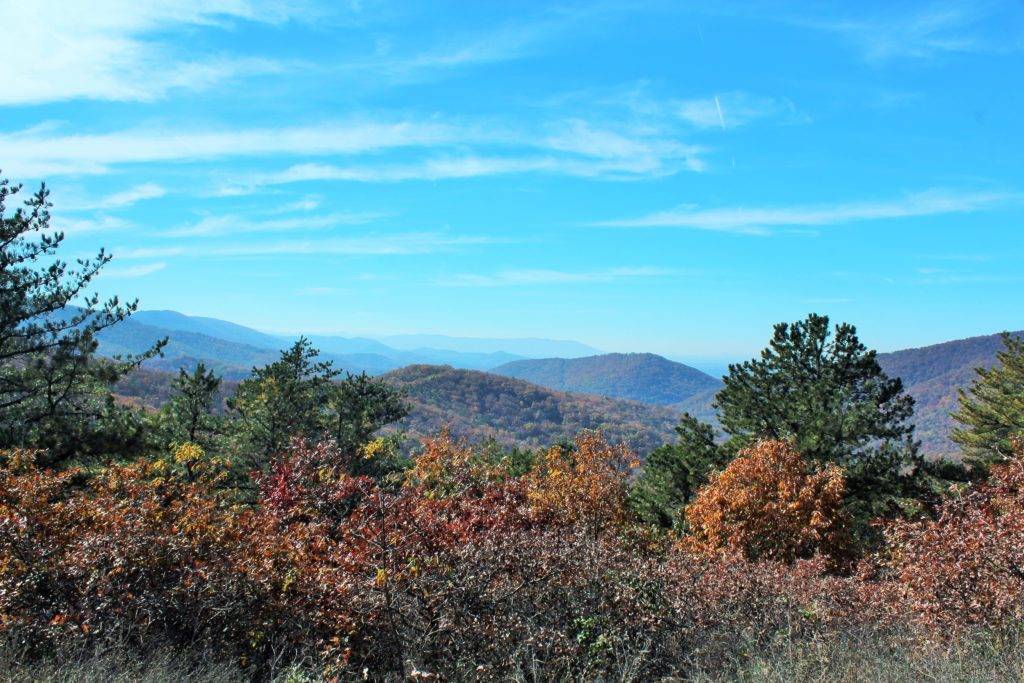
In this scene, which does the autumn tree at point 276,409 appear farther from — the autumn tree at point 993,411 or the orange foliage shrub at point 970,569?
the autumn tree at point 993,411

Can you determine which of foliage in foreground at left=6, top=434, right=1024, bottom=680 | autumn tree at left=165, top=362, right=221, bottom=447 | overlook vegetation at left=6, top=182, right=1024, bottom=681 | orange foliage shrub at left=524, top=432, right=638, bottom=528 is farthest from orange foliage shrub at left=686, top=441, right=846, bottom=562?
autumn tree at left=165, top=362, right=221, bottom=447

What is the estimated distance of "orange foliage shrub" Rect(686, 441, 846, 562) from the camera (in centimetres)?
1781

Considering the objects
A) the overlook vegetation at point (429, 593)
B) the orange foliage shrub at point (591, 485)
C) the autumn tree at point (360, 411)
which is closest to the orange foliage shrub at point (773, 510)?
the orange foliage shrub at point (591, 485)

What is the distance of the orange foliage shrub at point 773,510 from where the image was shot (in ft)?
58.4

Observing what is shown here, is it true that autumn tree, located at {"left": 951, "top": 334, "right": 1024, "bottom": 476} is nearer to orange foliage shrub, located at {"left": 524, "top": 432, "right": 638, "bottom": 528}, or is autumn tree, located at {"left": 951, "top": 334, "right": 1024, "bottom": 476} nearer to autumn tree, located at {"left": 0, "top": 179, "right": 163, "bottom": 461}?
orange foliage shrub, located at {"left": 524, "top": 432, "right": 638, "bottom": 528}

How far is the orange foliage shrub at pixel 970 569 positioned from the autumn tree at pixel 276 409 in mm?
19118

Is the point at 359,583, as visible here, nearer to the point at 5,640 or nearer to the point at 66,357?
the point at 5,640

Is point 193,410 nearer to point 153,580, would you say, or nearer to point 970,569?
point 153,580

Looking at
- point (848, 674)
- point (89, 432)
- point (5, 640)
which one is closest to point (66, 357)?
point (89, 432)

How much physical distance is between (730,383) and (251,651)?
74.1 feet

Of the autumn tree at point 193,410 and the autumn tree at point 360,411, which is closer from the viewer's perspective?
the autumn tree at point 193,410

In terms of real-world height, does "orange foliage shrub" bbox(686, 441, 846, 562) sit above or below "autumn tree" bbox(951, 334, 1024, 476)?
below

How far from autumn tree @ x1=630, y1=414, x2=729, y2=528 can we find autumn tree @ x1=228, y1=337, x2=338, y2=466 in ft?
43.0

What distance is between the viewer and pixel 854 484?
930 inches
